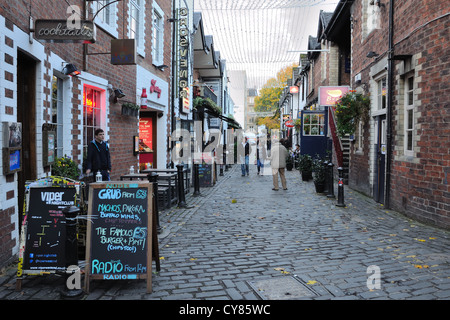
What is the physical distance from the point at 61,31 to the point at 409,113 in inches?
280

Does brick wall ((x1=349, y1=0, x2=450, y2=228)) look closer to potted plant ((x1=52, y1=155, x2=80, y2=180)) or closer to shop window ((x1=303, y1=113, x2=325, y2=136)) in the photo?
potted plant ((x1=52, y1=155, x2=80, y2=180))

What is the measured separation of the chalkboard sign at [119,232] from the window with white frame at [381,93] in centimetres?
810

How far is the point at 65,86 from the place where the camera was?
7.40m

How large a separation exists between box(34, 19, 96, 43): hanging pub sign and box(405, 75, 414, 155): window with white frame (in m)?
6.64

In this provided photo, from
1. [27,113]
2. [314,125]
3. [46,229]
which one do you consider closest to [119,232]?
[46,229]

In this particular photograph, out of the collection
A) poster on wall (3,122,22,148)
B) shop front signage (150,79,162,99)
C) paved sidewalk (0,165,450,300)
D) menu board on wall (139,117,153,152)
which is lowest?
paved sidewalk (0,165,450,300)

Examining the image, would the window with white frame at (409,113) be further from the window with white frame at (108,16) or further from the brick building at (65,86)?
the window with white frame at (108,16)

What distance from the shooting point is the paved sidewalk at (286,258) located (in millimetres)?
4082

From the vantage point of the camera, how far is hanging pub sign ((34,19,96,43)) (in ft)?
17.9

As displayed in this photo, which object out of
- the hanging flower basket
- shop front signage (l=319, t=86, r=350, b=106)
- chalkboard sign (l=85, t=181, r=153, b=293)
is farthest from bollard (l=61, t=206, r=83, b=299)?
shop front signage (l=319, t=86, r=350, b=106)

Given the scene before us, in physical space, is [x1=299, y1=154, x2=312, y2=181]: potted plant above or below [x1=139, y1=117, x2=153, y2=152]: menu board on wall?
below

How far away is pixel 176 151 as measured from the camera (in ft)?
52.6

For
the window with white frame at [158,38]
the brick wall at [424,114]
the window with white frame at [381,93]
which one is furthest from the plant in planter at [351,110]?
the window with white frame at [158,38]

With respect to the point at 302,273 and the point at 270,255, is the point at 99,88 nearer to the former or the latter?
the point at 270,255
